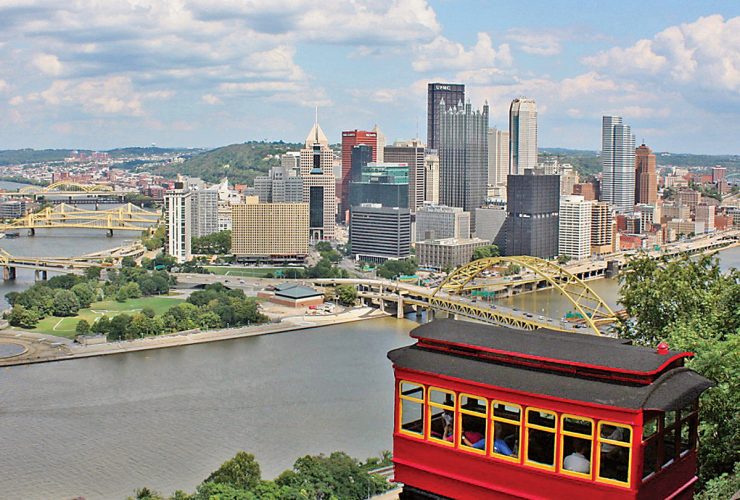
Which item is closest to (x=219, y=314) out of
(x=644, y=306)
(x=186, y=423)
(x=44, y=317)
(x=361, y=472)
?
(x=44, y=317)

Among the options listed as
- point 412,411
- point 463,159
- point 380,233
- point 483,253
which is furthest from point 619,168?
point 412,411

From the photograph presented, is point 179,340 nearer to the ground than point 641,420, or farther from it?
nearer to the ground

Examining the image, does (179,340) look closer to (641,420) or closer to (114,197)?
(641,420)

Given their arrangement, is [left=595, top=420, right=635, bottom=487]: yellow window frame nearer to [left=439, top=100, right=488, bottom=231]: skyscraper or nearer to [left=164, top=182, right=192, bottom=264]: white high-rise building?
[left=164, top=182, right=192, bottom=264]: white high-rise building

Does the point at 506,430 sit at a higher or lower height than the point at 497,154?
lower

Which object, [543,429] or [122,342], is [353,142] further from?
[543,429]

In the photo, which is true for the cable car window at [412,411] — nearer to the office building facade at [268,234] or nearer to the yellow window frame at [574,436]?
the yellow window frame at [574,436]

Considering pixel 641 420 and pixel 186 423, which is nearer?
pixel 641 420
